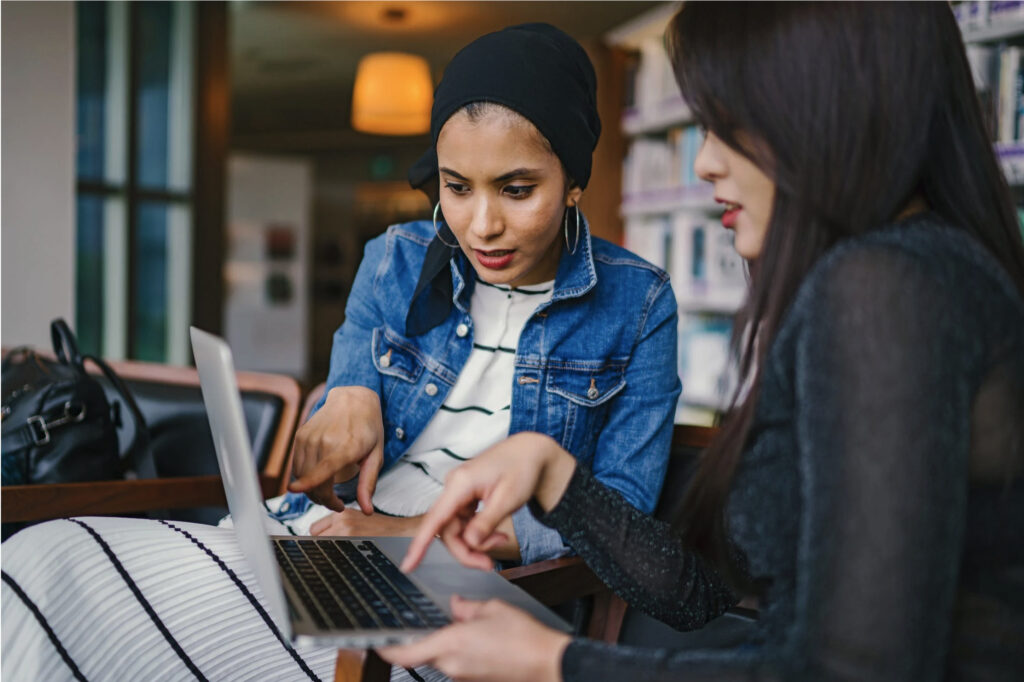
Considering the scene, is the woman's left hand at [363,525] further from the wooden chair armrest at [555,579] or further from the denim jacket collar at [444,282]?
the denim jacket collar at [444,282]

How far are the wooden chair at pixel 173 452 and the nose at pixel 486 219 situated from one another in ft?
2.27

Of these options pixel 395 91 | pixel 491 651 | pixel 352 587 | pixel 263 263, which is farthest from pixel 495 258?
pixel 263 263

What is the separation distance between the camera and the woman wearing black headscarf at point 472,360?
0.97 metres

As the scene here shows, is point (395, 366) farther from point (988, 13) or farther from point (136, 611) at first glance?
point (988, 13)

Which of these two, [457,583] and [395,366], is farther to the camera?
→ [395,366]

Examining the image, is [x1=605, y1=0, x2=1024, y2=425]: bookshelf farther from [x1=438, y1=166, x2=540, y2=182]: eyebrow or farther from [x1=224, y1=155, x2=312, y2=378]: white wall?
[x1=224, y1=155, x2=312, y2=378]: white wall

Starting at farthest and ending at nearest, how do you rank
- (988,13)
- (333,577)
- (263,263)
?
(263,263) < (988,13) < (333,577)

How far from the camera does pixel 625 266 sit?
1354mm

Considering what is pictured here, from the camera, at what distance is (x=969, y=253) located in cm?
66

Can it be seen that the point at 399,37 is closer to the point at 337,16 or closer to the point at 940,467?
the point at 337,16

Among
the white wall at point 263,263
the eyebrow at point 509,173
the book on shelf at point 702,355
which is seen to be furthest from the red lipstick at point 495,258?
the white wall at point 263,263

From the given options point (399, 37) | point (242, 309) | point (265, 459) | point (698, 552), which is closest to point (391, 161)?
point (242, 309)

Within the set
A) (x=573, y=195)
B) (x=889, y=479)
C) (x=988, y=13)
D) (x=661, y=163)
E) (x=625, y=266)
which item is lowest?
(x=889, y=479)

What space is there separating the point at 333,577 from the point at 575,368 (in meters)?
0.56
